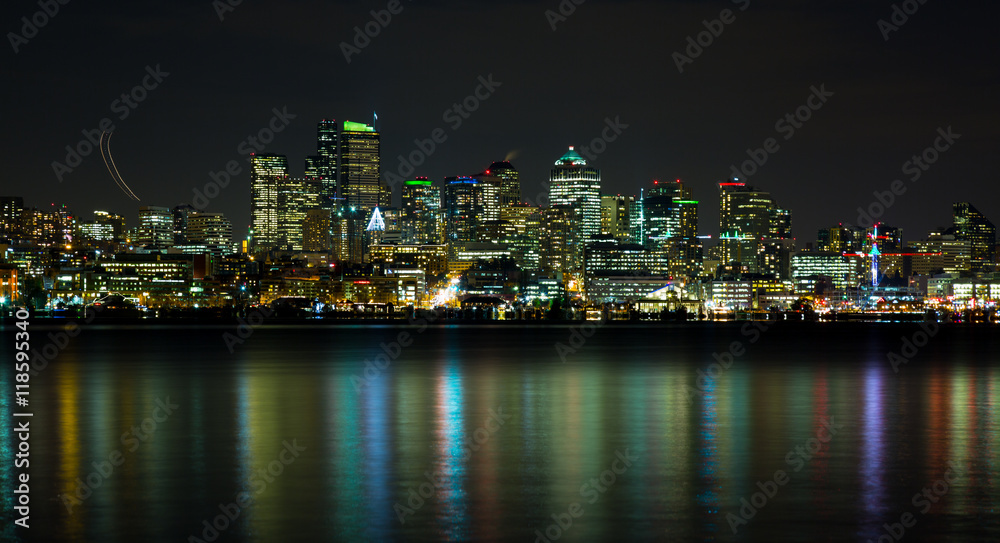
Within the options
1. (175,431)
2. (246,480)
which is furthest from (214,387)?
(246,480)
